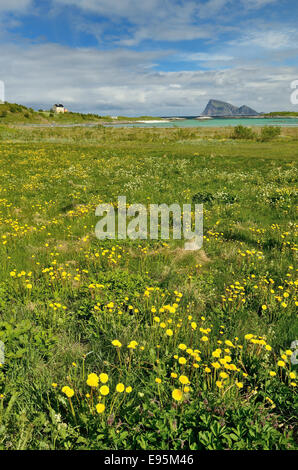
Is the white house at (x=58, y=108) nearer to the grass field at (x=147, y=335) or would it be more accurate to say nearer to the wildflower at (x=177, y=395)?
the grass field at (x=147, y=335)

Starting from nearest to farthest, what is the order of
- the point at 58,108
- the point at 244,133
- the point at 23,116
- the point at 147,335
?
the point at 147,335 < the point at 244,133 < the point at 23,116 < the point at 58,108

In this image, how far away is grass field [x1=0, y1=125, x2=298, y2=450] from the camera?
2586 millimetres

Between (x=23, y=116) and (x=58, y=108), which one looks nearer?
(x=23, y=116)

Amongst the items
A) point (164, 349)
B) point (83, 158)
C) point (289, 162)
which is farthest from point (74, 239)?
point (289, 162)

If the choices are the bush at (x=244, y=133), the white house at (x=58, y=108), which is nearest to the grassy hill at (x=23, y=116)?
the white house at (x=58, y=108)

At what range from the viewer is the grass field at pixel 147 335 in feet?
8.48

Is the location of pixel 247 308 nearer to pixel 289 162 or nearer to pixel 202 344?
pixel 202 344

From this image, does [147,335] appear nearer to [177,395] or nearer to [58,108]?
[177,395]

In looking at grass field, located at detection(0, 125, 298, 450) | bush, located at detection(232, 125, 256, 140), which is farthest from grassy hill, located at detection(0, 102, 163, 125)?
grass field, located at detection(0, 125, 298, 450)

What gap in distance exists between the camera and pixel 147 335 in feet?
12.9

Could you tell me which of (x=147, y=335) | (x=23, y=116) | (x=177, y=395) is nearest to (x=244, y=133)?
(x=147, y=335)

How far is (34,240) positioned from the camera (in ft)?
24.8

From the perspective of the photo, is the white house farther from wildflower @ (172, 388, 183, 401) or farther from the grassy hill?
wildflower @ (172, 388, 183, 401)
